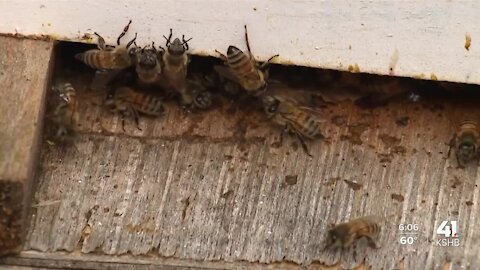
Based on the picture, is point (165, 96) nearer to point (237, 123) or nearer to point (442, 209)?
point (237, 123)

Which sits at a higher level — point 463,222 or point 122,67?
point 122,67

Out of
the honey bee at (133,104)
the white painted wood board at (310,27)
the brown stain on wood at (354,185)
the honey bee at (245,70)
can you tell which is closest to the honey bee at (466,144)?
the white painted wood board at (310,27)

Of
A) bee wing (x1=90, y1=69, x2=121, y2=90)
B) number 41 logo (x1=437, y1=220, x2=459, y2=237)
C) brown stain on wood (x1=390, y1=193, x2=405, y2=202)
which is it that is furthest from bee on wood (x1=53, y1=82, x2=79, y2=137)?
number 41 logo (x1=437, y1=220, x2=459, y2=237)

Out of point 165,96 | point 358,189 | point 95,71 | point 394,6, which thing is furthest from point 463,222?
point 95,71

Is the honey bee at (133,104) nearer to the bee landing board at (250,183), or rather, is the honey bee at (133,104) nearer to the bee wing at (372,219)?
the bee landing board at (250,183)

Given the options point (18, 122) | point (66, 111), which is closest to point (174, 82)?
point (66, 111)

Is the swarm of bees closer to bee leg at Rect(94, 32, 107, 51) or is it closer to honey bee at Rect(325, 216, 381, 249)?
bee leg at Rect(94, 32, 107, 51)
